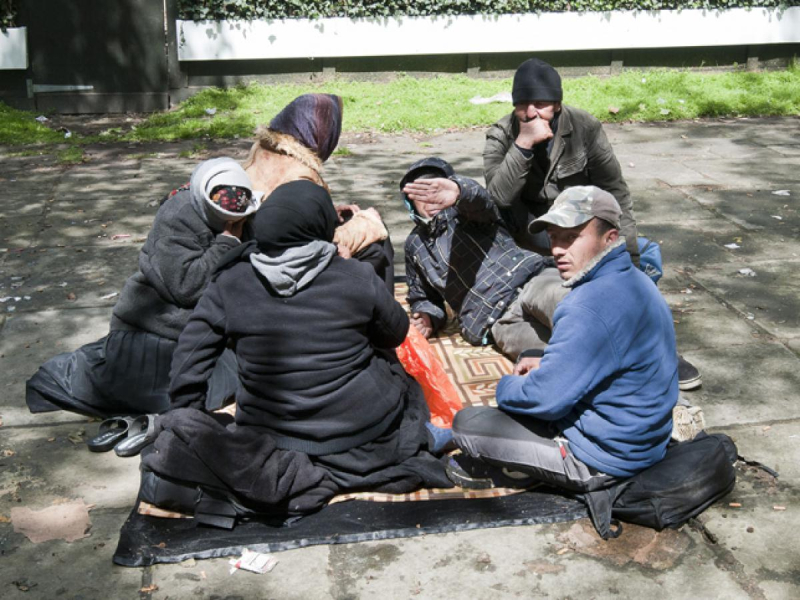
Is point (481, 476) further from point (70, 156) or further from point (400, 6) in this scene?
point (400, 6)

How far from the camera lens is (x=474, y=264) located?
536cm

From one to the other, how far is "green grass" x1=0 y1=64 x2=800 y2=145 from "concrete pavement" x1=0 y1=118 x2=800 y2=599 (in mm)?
563

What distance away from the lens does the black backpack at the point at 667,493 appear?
3.70m

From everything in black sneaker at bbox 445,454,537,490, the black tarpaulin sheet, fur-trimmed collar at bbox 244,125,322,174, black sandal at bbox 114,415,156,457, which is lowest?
the black tarpaulin sheet

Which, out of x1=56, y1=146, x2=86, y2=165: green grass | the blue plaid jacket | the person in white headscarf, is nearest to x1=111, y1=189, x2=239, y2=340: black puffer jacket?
the person in white headscarf

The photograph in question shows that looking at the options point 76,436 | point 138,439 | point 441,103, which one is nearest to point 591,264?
point 138,439

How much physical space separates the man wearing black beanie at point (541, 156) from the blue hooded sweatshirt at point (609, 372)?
1569mm

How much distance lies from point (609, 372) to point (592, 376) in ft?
0.22

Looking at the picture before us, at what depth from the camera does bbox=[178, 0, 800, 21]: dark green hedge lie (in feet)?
38.4

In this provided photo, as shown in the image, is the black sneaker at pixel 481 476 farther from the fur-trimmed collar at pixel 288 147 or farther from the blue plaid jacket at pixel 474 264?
the fur-trimmed collar at pixel 288 147

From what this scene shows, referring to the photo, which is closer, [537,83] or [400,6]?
[537,83]

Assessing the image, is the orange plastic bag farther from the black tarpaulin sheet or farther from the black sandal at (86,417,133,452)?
the black sandal at (86,417,133,452)

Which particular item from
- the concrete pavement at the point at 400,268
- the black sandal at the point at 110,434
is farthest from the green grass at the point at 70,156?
the black sandal at the point at 110,434

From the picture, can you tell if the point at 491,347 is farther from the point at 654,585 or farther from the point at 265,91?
the point at 265,91
